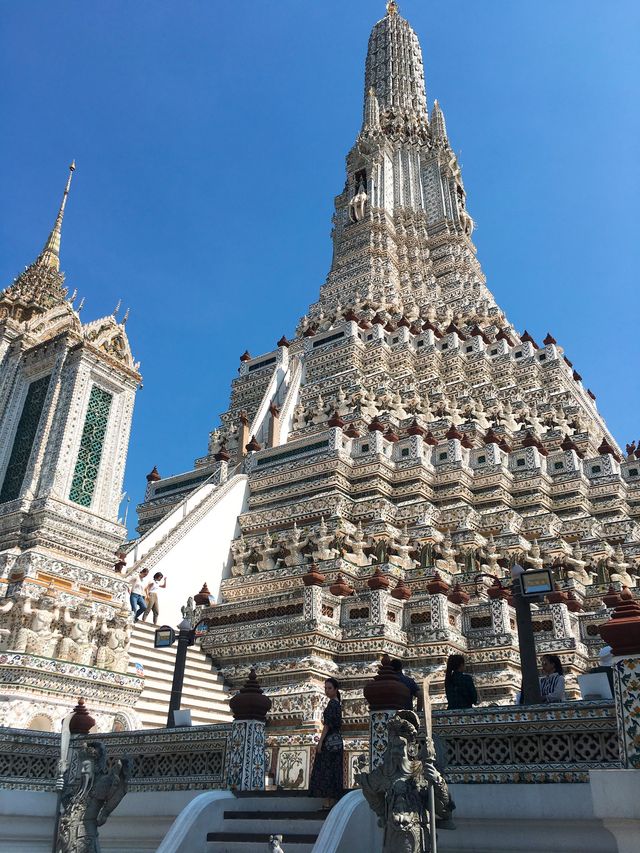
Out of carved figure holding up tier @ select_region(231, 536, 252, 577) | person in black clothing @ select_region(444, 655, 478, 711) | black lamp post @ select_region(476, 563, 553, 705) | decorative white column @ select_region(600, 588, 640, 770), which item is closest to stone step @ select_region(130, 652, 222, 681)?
carved figure holding up tier @ select_region(231, 536, 252, 577)

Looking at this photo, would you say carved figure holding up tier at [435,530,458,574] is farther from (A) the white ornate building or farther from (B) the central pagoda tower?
(B) the central pagoda tower

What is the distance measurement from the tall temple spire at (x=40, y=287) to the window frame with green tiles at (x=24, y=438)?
2.42 metres

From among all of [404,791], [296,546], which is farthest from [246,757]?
[296,546]

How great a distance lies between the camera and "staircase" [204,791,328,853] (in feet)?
21.5

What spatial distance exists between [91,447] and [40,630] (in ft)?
15.0

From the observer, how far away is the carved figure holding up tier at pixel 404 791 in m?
5.08

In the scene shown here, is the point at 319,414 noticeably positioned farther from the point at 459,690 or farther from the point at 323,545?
the point at 459,690

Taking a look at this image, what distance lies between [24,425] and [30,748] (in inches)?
337

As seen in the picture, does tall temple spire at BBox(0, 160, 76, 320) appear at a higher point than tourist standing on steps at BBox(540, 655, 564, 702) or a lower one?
higher

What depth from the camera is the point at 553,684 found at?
7691 mm

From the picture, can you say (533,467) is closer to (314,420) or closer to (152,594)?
(314,420)

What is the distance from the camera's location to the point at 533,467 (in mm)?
22125

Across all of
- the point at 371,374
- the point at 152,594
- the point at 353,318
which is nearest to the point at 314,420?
the point at 371,374

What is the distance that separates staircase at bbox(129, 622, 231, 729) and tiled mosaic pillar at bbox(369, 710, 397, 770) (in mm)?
7406
